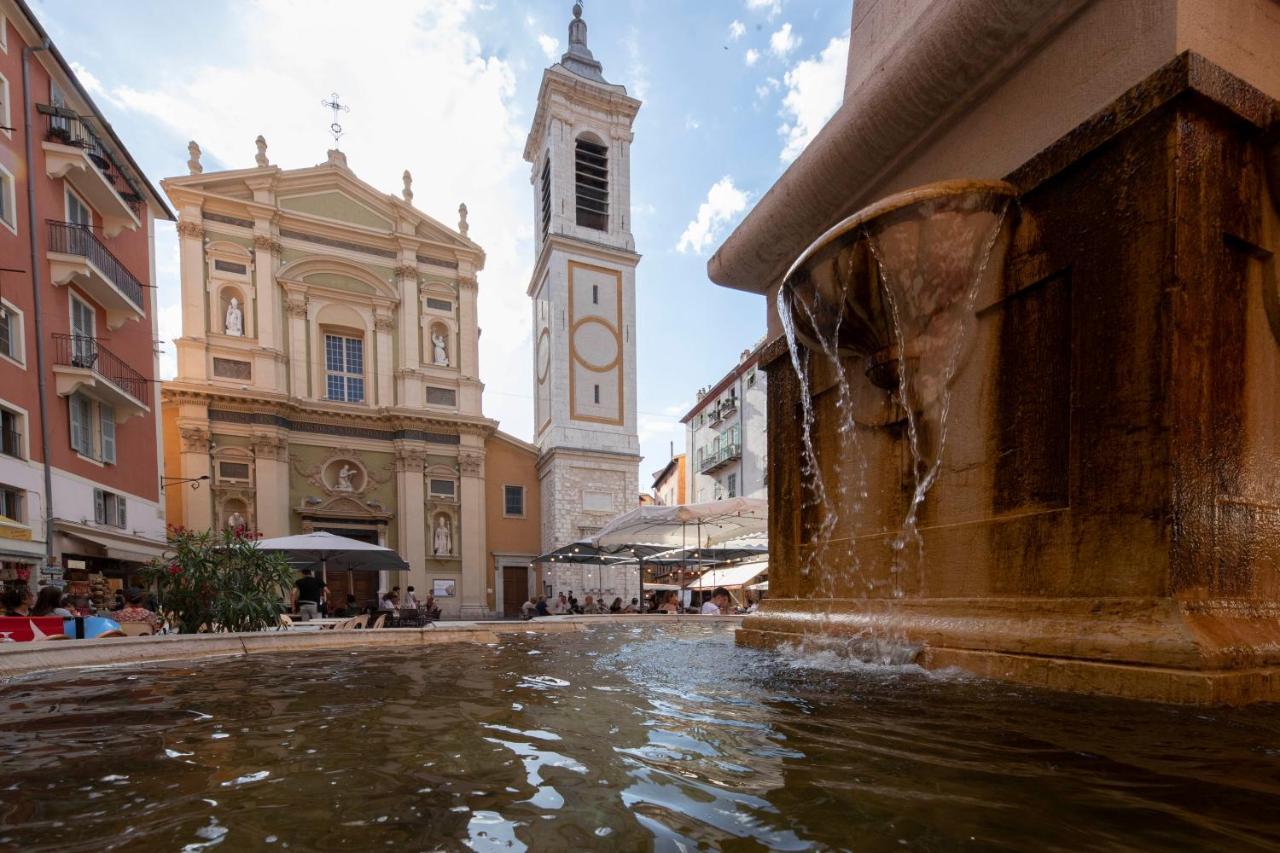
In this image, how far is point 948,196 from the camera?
9.40 ft

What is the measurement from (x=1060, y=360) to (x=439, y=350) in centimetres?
2683

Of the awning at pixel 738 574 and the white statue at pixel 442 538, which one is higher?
the white statue at pixel 442 538

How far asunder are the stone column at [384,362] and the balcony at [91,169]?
9.62 metres

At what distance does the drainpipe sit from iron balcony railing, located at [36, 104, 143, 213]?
606mm

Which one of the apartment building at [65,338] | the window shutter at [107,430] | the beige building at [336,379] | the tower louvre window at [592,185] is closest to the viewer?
the apartment building at [65,338]

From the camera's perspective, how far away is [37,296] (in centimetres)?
1255

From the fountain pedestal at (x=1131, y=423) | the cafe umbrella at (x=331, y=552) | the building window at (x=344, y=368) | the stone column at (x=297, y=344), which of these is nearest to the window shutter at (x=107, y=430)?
the cafe umbrella at (x=331, y=552)

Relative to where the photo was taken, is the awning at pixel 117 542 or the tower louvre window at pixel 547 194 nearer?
the awning at pixel 117 542

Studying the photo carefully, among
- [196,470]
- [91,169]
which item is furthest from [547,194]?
[91,169]

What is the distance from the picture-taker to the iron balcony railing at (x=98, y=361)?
13.2m

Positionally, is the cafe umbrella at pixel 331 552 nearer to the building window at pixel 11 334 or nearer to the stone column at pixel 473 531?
the building window at pixel 11 334

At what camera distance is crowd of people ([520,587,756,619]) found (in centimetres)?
1245

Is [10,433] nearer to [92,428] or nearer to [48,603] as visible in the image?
[92,428]

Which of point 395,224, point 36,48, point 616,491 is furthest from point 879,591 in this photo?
point 395,224
